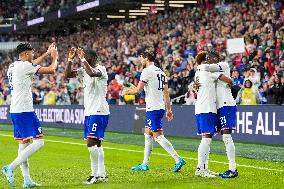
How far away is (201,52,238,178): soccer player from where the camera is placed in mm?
11719

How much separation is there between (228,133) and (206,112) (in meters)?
0.55

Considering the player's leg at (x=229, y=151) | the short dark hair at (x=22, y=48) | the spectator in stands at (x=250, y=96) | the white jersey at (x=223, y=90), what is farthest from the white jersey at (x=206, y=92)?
the spectator in stands at (x=250, y=96)

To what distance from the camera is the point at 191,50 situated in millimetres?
28250

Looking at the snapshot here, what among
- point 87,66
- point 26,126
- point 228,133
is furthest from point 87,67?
point 228,133

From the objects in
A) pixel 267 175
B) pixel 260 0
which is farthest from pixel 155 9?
pixel 267 175

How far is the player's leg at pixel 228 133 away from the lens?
11.7 meters

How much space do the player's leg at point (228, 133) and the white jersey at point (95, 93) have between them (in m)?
2.14

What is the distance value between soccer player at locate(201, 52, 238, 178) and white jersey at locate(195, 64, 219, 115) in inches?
5.0

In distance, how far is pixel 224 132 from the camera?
11.8 m

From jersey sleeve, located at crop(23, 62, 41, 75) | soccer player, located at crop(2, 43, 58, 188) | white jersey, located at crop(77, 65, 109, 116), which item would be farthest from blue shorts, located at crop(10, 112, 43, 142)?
white jersey, located at crop(77, 65, 109, 116)

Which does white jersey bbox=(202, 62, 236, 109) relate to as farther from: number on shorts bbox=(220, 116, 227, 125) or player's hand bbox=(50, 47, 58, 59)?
player's hand bbox=(50, 47, 58, 59)

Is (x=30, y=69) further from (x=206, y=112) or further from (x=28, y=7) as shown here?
(x=28, y=7)

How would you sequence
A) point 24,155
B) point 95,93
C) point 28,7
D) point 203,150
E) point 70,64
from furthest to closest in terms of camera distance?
point 28,7 < point 203,150 < point 95,93 < point 70,64 < point 24,155

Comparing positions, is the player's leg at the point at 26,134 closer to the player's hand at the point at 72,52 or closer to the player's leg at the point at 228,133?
the player's hand at the point at 72,52
